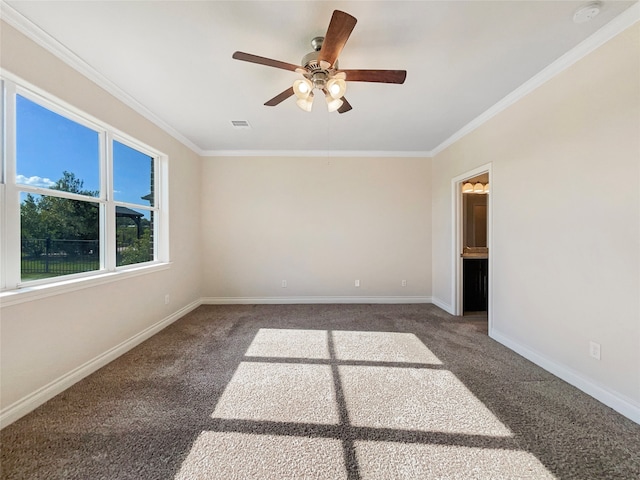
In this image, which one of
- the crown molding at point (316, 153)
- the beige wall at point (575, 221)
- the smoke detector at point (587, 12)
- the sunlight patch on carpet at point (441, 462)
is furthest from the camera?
the crown molding at point (316, 153)

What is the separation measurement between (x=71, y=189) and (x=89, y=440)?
1.93 meters

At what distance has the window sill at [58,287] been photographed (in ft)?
5.49

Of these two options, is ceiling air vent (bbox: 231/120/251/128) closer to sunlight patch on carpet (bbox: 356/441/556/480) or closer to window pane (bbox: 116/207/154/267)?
window pane (bbox: 116/207/154/267)

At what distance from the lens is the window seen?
5.82 feet

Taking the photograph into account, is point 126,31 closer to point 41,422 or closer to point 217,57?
point 217,57

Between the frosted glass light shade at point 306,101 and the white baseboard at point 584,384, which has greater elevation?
the frosted glass light shade at point 306,101

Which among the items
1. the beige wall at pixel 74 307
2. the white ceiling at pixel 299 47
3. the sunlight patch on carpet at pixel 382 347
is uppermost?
the white ceiling at pixel 299 47

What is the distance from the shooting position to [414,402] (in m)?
1.86

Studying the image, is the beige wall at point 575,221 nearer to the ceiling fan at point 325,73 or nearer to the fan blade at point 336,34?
the ceiling fan at point 325,73

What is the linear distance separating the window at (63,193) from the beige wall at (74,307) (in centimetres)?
15

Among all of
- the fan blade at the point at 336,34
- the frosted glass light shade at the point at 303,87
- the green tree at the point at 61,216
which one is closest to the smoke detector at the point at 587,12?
the fan blade at the point at 336,34

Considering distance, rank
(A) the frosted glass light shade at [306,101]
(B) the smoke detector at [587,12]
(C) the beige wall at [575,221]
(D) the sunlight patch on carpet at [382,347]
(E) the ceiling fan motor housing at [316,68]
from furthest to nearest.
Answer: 1. (D) the sunlight patch on carpet at [382,347]
2. (A) the frosted glass light shade at [306,101]
3. (E) the ceiling fan motor housing at [316,68]
4. (C) the beige wall at [575,221]
5. (B) the smoke detector at [587,12]

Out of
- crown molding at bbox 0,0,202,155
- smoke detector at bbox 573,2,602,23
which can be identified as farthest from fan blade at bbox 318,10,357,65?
crown molding at bbox 0,0,202,155

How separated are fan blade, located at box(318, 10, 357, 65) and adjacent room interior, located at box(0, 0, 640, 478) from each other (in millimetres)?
186
